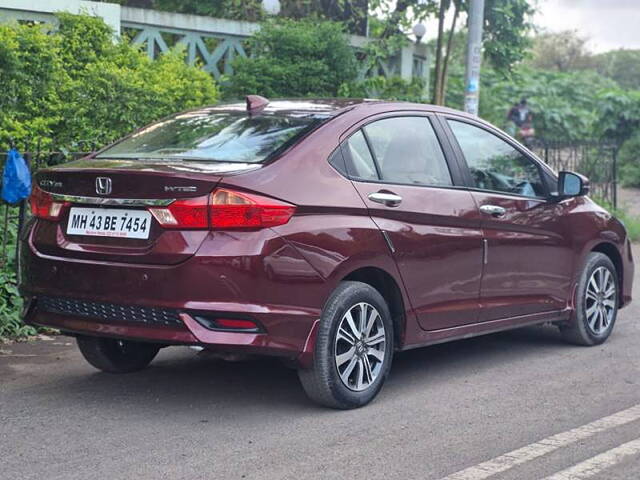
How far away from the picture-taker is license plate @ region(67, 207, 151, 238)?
5270mm

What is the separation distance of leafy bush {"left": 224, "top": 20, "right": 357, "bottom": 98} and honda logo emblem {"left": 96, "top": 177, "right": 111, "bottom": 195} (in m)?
8.43

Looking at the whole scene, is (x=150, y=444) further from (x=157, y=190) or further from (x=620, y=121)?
(x=620, y=121)

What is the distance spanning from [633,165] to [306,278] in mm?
17066

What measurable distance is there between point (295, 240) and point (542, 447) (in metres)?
1.52

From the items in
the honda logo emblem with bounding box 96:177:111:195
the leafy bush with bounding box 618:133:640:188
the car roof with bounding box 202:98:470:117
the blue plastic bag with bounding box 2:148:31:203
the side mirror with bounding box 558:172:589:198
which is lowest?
the leafy bush with bounding box 618:133:640:188

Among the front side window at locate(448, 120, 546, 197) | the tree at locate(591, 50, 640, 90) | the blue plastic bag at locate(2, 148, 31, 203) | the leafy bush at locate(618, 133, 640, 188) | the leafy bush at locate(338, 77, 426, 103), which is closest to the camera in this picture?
the front side window at locate(448, 120, 546, 197)

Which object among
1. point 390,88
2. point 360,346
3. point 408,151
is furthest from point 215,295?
point 390,88

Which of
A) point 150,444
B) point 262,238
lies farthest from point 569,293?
point 150,444

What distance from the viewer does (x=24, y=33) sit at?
9836mm

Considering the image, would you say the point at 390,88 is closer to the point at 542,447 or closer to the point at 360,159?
the point at 360,159

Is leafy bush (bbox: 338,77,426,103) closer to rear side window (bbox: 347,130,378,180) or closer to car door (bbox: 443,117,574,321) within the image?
car door (bbox: 443,117,574,321)

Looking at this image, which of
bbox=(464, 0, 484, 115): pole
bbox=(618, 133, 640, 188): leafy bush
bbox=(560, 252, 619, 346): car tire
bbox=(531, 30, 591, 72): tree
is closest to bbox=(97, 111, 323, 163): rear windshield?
bbox=(560, 252, 619, 346): car tire

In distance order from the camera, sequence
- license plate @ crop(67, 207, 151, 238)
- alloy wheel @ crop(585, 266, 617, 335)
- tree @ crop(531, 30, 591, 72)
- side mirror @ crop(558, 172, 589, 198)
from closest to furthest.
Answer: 1. license plate @ crop(67, 207, 151, 238)
2. side mirror @ crop(558, 172, 589, 198)
3. alloy wheel @ crop(585, 266, 617, 335)
4. tree @ crop(531, 30, 591, 72)

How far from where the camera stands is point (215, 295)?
5.12m
